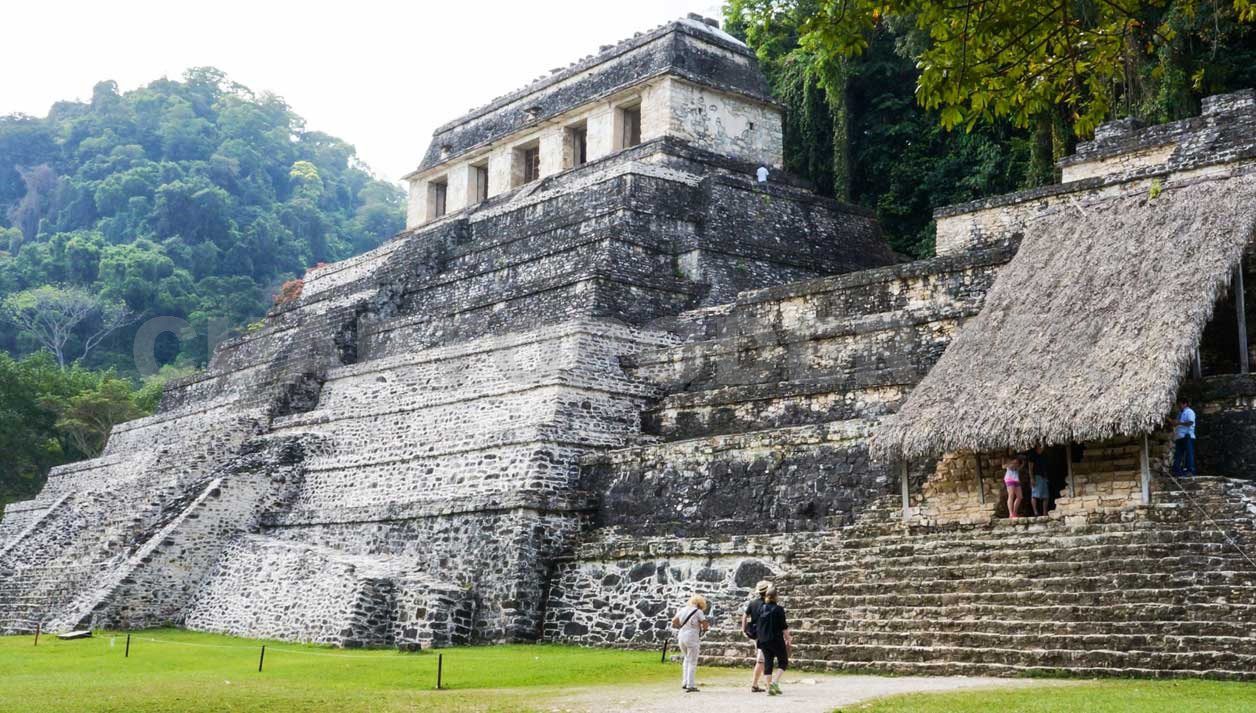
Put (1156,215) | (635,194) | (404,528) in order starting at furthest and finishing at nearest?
(635,194), (404,528), (1156,215)

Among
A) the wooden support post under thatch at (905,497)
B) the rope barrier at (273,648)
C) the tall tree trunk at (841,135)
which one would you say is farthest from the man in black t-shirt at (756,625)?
the tall tree trunk at (841,135)

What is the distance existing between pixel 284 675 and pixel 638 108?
13.3 meters

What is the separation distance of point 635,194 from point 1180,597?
11.4m

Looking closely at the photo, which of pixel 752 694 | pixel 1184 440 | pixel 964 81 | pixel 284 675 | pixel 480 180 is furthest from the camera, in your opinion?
pixel 480 180

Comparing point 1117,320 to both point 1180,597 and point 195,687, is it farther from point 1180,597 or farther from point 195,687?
point 195,687

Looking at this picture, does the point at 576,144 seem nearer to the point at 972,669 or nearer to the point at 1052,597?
the point at 1052,597

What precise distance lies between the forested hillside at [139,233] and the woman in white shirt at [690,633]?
22.6m

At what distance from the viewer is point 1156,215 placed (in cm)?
1371

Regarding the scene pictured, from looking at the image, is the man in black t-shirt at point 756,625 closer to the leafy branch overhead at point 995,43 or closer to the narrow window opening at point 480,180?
the leafy branch overhead at point 995,43

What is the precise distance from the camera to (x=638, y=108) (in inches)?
906

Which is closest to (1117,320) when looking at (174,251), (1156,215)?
(1156,215)

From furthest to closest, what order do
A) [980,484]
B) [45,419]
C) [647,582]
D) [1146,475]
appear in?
1. [45,419]
2. [647,582]
3. [980,484]
4. [1146,475]

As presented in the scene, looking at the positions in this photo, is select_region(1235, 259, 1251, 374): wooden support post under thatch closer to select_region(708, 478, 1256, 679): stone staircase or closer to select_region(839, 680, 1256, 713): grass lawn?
select_region(708, 478, 1256, 679): stone staircase

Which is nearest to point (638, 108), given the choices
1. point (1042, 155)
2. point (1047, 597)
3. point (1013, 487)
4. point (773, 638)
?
point (1042, 155)
